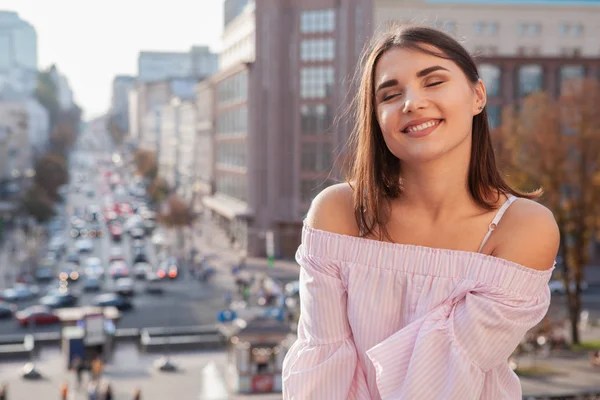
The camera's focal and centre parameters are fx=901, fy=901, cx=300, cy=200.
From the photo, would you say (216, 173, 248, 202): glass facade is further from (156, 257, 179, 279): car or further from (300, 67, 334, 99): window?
(156, 257, 179, 279): car

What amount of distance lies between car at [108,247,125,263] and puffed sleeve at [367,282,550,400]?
56.9 metres

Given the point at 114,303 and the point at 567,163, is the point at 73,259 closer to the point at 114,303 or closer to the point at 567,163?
the point at 114,303

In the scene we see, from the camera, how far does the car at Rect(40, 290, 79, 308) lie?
42406 millimetres

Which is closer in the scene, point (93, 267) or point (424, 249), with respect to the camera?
point (424, 249)

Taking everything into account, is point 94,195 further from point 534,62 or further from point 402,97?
point 402,97

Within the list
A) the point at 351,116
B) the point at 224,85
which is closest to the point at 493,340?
the point at 351,116

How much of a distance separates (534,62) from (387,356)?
55.3 meters

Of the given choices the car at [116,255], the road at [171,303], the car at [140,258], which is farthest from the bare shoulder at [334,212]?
the car at [140,258]

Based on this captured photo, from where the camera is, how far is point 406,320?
2.64 meters

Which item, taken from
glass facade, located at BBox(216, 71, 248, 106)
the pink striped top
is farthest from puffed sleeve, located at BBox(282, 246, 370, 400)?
glass facade, located at BBox(216, 71, 248, 106)

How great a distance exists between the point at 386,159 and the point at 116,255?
5846cm

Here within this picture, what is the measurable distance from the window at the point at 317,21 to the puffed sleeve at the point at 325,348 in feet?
178

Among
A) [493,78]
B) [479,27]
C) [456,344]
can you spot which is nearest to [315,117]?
[493,78]

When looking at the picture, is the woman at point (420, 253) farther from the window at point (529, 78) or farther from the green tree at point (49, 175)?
the green tree at point (49, 175)
